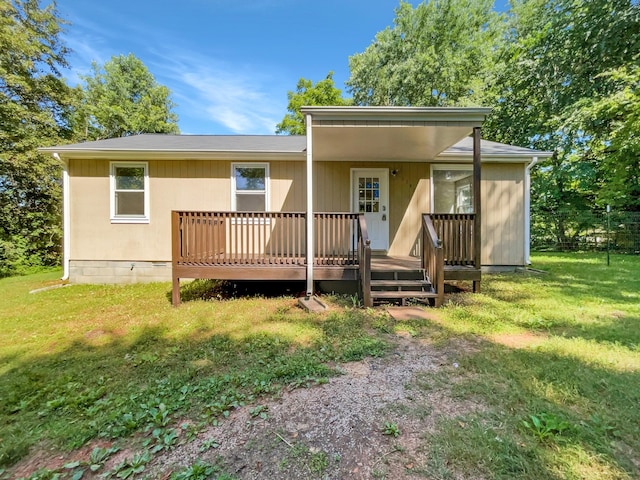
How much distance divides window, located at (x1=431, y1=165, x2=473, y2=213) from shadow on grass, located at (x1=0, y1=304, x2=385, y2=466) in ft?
15.5

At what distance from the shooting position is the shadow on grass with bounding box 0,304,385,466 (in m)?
2.16

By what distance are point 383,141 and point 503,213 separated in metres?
3.76

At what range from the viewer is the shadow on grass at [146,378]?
216cm

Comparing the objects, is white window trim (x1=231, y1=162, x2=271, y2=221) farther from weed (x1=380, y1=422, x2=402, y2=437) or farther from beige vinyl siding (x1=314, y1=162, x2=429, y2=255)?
weed (x1=380, y1=422, x2=402, y2=437)

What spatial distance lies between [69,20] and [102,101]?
262 inches

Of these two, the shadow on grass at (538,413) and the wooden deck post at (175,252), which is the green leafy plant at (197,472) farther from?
the wooden deck post at (175,252)

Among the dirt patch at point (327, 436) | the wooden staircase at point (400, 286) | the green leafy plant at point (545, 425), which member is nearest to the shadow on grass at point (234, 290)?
the wooden staircase at point (400, 286)

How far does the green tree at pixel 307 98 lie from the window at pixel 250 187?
15.4m

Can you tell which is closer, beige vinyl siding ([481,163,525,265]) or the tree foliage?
beige vinyl siding ([481,163,525,265])

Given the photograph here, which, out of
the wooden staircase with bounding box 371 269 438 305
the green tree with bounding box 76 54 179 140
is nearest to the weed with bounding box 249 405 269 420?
the wooden staircase with bounding box 371 269 438 305

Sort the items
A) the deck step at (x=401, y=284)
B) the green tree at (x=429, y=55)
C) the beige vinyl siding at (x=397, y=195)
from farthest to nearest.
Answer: the green tree at (x=429, y=55), the beige vinyl siding at (x=397, y=195), the deck step at (x=401, y=284)

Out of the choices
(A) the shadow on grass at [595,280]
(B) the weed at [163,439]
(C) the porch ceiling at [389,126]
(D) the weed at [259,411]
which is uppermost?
(C) the porch ceiling at [389,126]

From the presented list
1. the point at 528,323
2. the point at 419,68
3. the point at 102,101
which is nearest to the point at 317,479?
the point at 528,323

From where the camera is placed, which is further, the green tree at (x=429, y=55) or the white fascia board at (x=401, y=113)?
the green tree at (x=429, y=55)
